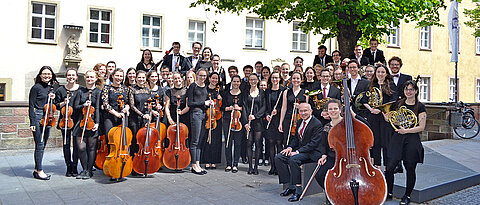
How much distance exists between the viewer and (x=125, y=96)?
22.6 feet

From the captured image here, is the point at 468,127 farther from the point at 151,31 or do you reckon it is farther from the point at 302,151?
the point at 151,31

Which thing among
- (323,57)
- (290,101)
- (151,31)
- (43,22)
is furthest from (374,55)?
(43,22)

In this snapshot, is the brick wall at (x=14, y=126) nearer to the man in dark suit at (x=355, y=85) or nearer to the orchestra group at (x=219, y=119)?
the orchestra group at (x=219, y=119)

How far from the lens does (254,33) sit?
1973 cm

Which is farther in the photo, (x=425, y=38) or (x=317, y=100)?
(x=425, y=38)

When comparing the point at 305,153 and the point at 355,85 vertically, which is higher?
the point at 355,85

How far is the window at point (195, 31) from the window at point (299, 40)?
4.56m

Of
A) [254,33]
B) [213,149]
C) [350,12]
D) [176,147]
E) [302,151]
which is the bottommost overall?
[213,149]

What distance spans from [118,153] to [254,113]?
245 cm

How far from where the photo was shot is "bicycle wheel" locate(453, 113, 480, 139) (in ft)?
40.9

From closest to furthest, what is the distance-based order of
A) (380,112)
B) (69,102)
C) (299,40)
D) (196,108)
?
1. (380,112)
2. (69,102)
3. (196,108)
4. (299,40)

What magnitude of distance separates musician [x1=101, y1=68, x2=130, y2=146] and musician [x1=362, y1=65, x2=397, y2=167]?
146 inches

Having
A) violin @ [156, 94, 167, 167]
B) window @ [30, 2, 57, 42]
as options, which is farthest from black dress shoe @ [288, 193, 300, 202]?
window @ [30, 2, 57, 42]

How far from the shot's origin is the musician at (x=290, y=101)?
696 centimetres
